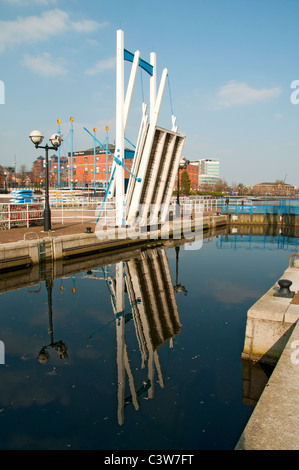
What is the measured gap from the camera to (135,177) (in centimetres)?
1908

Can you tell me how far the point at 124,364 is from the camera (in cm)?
618

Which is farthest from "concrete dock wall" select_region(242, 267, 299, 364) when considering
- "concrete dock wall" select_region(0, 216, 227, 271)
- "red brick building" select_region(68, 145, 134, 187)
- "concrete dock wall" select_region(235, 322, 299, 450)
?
"red brick building" select_region(68, 145, 134, 187)

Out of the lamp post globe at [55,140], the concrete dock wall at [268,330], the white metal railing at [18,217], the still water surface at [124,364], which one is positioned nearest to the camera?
the still water surface at [124,364]

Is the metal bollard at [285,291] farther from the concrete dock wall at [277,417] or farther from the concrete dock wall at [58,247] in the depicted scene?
the concrete dock wall at [58,247]

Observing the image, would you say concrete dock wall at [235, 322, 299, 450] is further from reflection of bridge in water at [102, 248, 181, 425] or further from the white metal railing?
the white metal railing

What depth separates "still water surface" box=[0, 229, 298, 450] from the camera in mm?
4398

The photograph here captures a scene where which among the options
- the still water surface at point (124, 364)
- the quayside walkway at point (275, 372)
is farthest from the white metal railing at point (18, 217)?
the quayside walkway at point (275, 372)

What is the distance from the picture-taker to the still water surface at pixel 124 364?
4.40 m

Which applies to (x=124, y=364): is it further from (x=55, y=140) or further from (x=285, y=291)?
(x=55, y=140)

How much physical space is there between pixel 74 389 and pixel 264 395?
117 inches

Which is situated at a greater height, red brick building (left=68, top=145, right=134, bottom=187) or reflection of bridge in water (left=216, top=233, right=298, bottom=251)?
red brick building (left=68, top=145, right=134, bottom=187)

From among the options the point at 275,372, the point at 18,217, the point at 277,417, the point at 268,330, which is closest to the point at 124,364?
the point at 268,330

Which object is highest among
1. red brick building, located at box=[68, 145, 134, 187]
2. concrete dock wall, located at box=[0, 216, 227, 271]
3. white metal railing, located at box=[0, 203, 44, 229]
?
red brick building, located at box=[68, 145, 134, 187]

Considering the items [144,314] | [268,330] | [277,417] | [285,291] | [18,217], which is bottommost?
[144,314]
